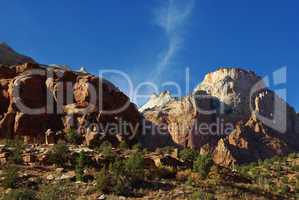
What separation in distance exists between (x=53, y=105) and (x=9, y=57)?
1962 centimetres

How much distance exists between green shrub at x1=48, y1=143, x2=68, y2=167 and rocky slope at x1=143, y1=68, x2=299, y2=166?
1591 inches

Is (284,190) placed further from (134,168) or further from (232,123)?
(232,123)

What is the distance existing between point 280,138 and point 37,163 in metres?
67.3

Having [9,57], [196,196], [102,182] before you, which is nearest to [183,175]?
[196,196]

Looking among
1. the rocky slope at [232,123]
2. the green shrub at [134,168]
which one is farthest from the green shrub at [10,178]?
the rocky slope at [232,123]

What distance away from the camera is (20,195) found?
29172 mm

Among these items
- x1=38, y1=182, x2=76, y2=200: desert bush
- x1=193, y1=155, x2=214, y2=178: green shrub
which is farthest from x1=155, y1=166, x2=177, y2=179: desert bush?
x1=38, y1=182, x2=76, y2=200: desert bush

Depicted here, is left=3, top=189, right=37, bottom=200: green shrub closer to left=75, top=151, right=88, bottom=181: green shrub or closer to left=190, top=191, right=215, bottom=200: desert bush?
left=75, top=151, right=88, bottom=181: green shrub

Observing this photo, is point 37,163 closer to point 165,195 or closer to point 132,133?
point 165,195

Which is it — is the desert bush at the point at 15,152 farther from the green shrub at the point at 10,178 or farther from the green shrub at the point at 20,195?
the green shrub at the point at 20,195

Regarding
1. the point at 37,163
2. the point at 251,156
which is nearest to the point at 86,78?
the point at 37,163

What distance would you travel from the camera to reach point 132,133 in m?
54.5

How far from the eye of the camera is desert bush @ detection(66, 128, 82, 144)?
45750 millimetres

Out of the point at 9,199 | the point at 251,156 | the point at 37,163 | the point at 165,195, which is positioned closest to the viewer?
the point at 9,199
